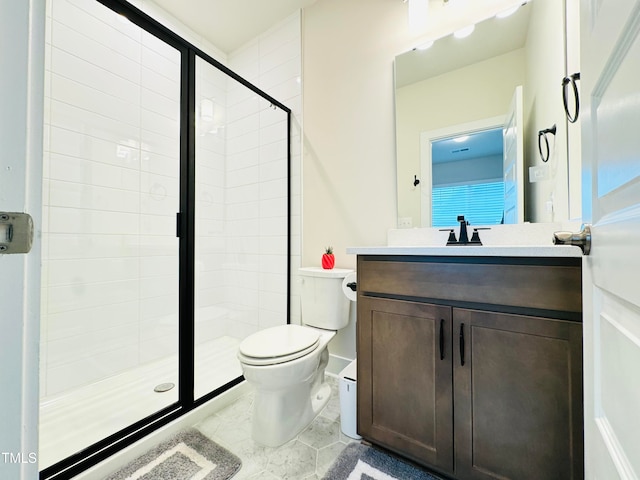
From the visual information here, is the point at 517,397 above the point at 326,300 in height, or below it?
below

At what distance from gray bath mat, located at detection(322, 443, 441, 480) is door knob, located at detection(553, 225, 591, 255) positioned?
3.31 ft

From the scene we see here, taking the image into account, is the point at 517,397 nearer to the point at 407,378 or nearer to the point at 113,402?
the point at 407,378

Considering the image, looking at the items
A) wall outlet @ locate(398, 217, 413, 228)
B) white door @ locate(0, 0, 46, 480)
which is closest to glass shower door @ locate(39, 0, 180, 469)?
white door @ locate(0, 0, 46, 480)

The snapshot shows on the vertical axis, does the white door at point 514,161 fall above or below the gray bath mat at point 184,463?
above

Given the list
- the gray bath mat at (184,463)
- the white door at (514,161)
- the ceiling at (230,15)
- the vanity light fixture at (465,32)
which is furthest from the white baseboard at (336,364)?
the ceiling at (230,15)

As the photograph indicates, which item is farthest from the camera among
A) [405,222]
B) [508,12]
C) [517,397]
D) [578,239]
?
[405,222]

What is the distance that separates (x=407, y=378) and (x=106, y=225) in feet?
6.31

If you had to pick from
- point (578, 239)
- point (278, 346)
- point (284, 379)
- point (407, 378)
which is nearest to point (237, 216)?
point (278, 346)

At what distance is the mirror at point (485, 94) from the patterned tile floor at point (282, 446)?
1.13m

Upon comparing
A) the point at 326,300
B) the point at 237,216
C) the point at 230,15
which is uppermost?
the point at 230,15

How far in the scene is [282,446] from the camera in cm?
121

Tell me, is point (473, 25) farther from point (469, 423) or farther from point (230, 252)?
point (230, 252)

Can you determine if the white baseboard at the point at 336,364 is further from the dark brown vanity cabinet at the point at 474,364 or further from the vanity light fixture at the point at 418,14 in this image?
the vanity light fixture at the point at 418,14

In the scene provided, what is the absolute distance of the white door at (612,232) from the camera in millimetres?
345
